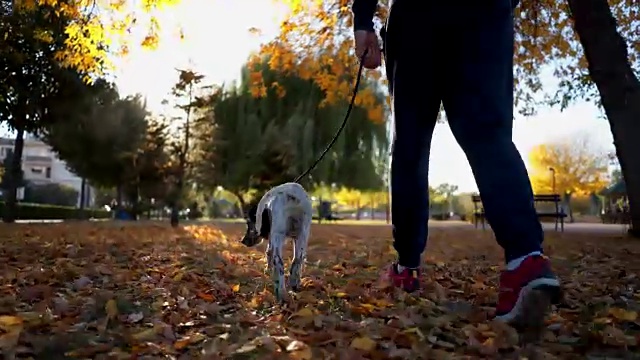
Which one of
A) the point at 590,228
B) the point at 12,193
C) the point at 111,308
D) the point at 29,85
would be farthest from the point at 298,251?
the point at 590,228

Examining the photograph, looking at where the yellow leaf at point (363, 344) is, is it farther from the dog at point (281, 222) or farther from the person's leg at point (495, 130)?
the dog at point (281, 222)

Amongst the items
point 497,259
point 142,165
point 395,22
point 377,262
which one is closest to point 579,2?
point 497,259

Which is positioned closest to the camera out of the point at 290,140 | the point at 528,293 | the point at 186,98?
the point at 528,293

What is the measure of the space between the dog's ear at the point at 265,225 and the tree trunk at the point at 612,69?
6109 millimetres

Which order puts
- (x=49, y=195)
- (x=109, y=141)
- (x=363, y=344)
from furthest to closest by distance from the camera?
1. (x=49, y=195)
2. (x=109, y=141)
3. (x=363, y=344)

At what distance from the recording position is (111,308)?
2779mm

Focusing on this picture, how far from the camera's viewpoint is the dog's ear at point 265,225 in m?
3.09

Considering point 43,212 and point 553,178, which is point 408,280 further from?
point 553,178

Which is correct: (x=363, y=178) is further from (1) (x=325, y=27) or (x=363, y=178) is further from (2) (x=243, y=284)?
(2) (x=243, y=284)

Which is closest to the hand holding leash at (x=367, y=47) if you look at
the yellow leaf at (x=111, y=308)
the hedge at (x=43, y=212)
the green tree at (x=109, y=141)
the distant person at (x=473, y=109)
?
the distant person at (x=473, y=109)

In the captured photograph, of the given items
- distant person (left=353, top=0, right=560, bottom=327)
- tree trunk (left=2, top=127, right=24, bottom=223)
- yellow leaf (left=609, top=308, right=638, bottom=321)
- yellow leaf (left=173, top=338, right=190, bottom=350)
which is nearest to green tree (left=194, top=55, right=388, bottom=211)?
tree trunk (left=2, top=127, right=24, bottom=223)

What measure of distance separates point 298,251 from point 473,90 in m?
1.30

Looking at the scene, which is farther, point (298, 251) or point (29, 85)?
point (29, 85)

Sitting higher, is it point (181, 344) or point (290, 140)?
point (290, 140)
